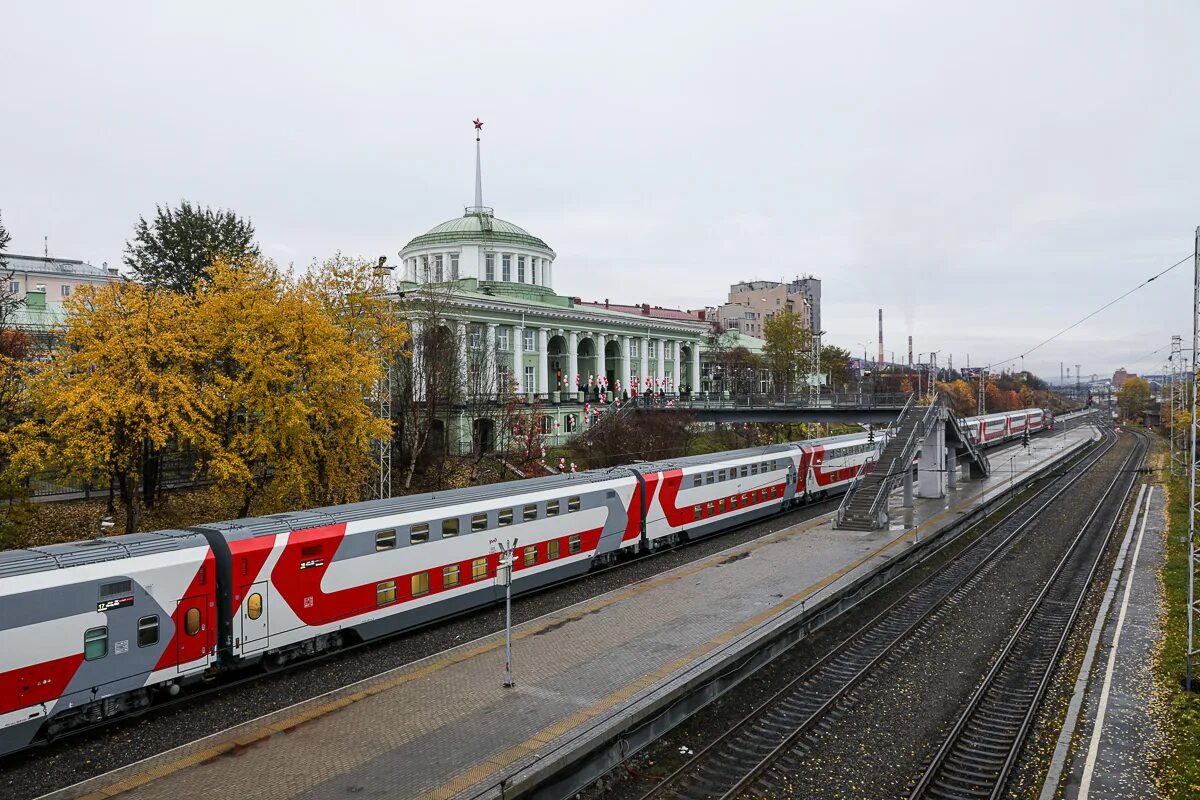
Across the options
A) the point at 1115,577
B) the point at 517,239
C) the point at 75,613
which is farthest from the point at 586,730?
the point at 517,239

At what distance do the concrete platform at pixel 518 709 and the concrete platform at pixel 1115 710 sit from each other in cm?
630

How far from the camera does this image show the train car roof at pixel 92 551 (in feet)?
45.8

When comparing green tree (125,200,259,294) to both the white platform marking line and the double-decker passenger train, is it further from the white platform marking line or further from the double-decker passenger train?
the white platform marking line

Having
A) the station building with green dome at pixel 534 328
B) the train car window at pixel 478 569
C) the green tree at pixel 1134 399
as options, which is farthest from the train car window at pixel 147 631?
the green tree at pixel 1134 399

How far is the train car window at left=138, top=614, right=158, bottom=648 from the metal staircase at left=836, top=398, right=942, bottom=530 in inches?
1085

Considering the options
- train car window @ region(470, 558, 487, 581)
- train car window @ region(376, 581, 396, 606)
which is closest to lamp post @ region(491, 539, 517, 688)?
train car window @ region(376, 581, 396, 606)

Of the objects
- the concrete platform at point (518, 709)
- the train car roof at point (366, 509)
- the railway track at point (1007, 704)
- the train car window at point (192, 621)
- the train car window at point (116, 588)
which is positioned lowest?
the railway track at point (1007, 704)

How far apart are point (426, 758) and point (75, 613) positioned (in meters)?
Result: 6.82

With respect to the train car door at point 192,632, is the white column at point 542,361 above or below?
above

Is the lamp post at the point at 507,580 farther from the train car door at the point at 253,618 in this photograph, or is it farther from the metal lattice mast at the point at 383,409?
the metal lattice mast at the point at 383,409

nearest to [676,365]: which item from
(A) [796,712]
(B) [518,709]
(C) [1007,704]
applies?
(C) [1007,704]

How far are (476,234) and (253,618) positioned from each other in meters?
57.1

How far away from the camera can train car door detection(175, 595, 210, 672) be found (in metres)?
15.7

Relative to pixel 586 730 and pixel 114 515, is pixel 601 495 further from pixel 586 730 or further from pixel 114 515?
pixel 114 515
